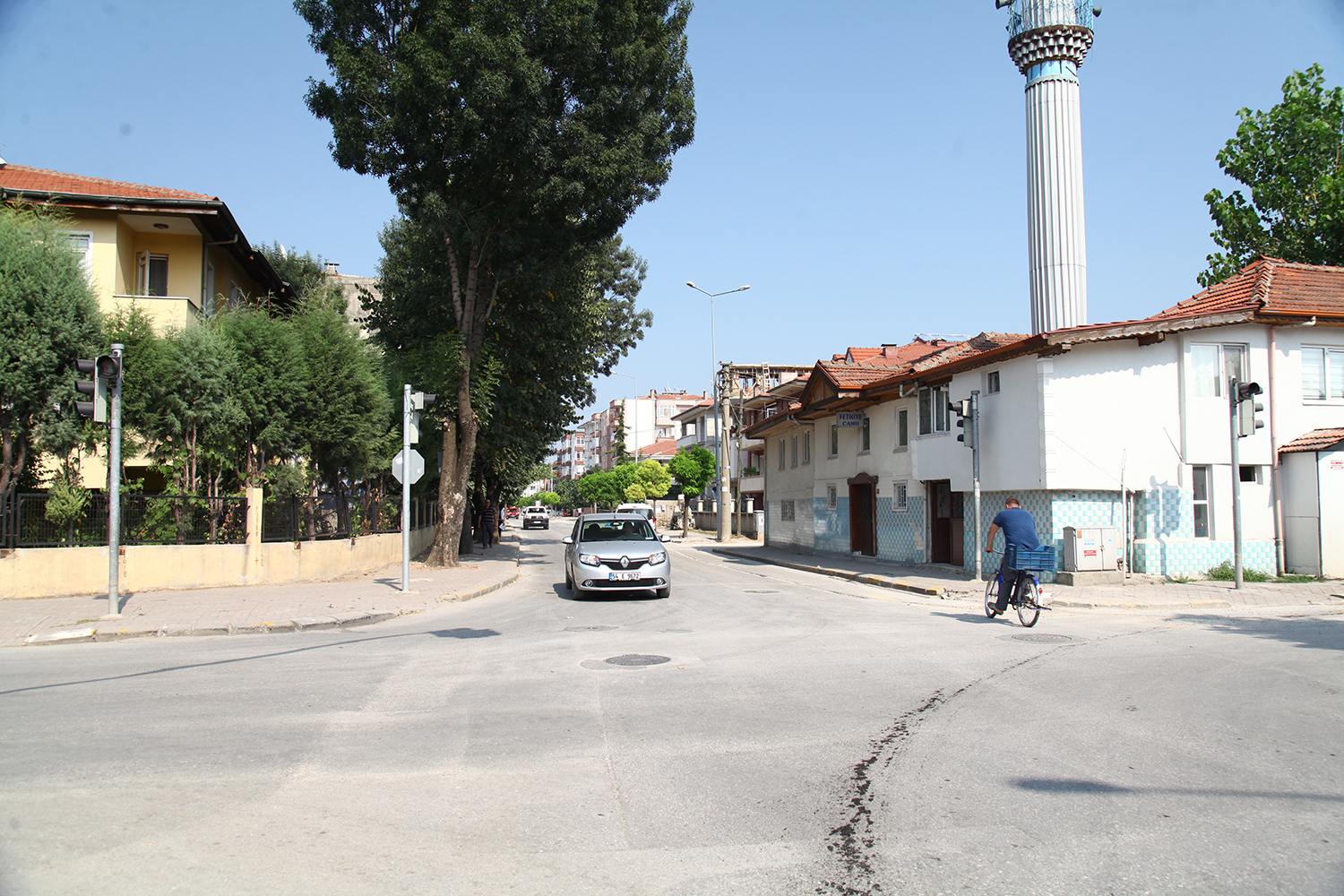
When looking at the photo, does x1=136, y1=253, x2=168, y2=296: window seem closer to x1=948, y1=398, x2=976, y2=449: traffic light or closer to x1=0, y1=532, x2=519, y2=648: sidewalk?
x1=0, y1=532, x2=519, y2=648: sidewalk

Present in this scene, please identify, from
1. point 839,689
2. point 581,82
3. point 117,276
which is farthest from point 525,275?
point 839,689

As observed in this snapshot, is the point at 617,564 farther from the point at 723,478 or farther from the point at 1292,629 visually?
the point at 723,478

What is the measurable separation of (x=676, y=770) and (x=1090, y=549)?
15.5m

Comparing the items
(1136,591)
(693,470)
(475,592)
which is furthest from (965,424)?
(693,470)

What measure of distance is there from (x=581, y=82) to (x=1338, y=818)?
19642 mm

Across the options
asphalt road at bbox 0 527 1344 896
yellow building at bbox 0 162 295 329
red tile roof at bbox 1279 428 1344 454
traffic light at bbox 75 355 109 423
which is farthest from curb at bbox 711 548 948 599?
yellow building at bbox 0 162 295 329

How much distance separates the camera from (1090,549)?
18641 mm

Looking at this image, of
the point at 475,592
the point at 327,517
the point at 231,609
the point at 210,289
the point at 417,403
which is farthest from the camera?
the point at 210,289

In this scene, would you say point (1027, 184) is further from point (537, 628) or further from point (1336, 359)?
point (537, 628)

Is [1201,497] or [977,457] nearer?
[977,457]

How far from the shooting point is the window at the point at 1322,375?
20.2 metres

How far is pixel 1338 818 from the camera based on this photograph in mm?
4801

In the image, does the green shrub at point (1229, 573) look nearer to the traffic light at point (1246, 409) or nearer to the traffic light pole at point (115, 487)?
the traffic light at point (1246, 409)

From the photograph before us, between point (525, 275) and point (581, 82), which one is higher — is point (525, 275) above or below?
below
